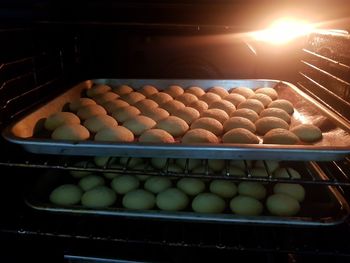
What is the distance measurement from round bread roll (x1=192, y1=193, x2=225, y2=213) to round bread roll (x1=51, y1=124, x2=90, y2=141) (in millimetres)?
378

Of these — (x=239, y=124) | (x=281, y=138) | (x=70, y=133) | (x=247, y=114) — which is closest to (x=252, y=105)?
(x=247, y=114)

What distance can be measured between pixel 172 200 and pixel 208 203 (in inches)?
3.6

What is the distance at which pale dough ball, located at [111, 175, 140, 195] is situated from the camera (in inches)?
38.1

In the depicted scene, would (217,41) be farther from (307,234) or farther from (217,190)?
(307,234)

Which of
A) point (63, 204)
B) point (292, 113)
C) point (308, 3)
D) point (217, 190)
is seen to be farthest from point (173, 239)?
point (292, 113)

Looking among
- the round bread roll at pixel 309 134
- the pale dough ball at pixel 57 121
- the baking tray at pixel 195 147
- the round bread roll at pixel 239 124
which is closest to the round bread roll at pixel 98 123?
the pale dough ball at pixel 57 121

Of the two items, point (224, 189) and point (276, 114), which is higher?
point (276, 114)

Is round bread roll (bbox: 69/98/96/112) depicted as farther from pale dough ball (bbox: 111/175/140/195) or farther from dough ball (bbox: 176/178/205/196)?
dough ball (bbox: 176/178/205/196)

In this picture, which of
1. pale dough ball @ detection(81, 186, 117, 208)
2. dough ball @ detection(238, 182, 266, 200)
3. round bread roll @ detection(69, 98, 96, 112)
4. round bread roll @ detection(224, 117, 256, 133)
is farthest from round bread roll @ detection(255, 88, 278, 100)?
pale dough ball @ detection(81, 186, 117, 208)

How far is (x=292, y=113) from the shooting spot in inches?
50.6

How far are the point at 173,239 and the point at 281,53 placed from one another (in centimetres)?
89

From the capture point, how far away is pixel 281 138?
98 centimetres

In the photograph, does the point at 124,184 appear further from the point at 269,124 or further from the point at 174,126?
the point at 269,124

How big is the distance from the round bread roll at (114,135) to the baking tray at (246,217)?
162 mm
